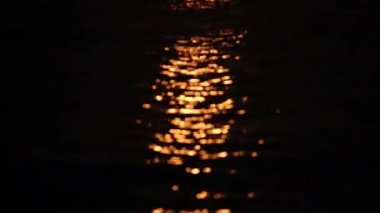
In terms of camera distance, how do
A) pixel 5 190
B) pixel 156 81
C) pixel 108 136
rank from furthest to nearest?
pixel 156 81
pixel 108 136
pixel 5 190

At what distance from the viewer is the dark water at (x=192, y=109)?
339 cm

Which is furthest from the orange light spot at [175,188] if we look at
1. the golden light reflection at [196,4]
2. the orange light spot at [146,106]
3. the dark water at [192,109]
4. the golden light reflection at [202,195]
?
the golden light reflection at [196,4]

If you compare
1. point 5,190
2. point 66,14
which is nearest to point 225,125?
point 5,190

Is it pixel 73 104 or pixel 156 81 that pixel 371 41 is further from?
pixel 73 104

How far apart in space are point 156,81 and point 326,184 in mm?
1522

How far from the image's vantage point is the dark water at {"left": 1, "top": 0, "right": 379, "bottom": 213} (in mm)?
3387

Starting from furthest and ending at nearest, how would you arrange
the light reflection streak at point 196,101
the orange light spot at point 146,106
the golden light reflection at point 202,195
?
the orange light spot at point 146,106, the light reflection streak at point 196,101, the golden light reflection at point 202,195

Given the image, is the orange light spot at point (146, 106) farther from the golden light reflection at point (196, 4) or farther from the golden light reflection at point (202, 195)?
the golden light reflection at point (196, 4)

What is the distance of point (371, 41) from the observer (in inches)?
206

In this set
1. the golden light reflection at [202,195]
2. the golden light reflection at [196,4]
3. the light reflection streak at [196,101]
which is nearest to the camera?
the golden light reflection at [202,195]

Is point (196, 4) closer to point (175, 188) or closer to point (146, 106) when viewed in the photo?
point (146, 106)

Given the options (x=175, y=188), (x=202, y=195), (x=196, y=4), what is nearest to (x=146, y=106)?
(x=175, y=188)

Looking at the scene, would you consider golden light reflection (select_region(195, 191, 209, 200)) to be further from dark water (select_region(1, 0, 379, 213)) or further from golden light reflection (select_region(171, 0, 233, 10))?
golden light reflection (select_region(171, 0, 233, 10))

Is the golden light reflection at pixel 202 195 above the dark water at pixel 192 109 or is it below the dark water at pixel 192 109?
below
